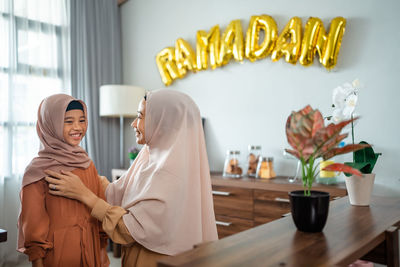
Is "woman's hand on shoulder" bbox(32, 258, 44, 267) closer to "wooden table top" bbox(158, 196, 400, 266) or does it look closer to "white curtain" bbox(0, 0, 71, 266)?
"wooden table top" bbox(158, 196, 400, 266)

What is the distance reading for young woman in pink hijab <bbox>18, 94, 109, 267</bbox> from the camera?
1.50 metres

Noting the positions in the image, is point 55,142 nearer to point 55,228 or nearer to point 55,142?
point 55,142

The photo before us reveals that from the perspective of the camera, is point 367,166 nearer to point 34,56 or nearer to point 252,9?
point 252,9

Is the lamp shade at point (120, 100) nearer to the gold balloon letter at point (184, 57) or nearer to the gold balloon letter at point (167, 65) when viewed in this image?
the gold balloon letter at point (167, 65)

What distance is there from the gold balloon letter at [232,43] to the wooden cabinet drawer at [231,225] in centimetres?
149

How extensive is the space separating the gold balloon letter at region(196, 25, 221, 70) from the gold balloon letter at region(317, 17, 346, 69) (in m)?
1.06

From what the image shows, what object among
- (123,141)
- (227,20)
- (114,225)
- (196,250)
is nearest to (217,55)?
(227,20)

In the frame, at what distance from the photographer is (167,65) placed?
408 centimetres

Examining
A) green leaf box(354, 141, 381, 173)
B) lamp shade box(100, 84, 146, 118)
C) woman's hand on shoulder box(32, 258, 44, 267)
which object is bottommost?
woman's hand on shoulder box(32, 258, 44, 267)

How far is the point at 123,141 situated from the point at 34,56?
57.1 inches

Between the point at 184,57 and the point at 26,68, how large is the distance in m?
1.67

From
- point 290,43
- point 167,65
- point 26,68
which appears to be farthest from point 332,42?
point 26,68

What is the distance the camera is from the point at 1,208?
11.7 ft

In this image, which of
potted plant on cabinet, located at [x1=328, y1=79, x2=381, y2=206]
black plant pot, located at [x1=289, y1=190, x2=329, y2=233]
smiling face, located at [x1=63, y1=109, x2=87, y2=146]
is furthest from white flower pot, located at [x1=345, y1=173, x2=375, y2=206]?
smiling face, located at [x1=63, y1=109, x2=87, y2=146]
